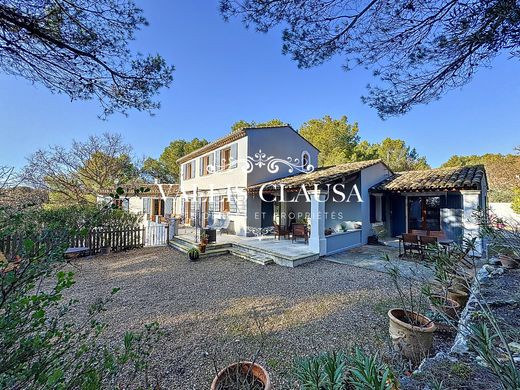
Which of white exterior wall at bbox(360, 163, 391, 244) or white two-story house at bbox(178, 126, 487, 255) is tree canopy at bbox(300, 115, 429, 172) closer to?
white two-story house at bbox(178, 126, 487, 255)

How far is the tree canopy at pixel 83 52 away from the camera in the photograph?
168 inches

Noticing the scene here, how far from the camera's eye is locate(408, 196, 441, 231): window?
1341 cm

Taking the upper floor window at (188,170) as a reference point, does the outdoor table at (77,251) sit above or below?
below

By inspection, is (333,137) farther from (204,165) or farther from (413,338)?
(413,338)

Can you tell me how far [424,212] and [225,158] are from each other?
13.0m

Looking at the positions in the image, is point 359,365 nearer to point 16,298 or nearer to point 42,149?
point 16,298

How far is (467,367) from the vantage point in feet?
8.81

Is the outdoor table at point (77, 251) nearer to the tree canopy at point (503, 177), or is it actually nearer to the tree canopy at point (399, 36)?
the tree canopy at point (399, 36)

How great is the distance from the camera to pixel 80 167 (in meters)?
21.7

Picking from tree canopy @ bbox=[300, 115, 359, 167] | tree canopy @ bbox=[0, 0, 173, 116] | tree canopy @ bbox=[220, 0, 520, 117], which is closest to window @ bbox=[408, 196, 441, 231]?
tree canopy @ bbox=[220, 0, 520, 117]

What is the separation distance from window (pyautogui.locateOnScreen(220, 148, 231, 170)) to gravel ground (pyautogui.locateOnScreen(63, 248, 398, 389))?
8.65m

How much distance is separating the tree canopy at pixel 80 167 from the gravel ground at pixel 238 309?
1324 centimetres

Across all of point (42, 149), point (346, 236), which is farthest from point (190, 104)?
point (42, 149)

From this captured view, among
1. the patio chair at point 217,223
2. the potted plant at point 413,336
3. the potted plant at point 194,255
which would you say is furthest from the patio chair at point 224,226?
the potted plant at point 413,336
